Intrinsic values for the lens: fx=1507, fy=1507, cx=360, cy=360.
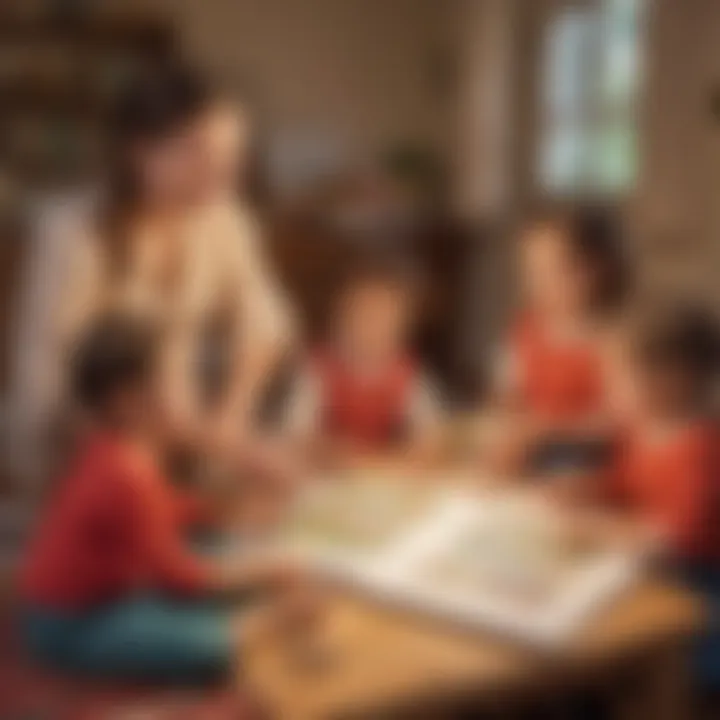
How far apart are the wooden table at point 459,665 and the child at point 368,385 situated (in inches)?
4.8

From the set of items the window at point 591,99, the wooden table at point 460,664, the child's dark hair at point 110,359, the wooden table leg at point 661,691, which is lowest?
the wooden table leg at point 661,691

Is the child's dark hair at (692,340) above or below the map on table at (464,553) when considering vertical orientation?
above

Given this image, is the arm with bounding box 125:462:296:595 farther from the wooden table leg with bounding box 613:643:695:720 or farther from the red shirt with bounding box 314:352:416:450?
the wooden table leg with bounding box 613:643:695:720

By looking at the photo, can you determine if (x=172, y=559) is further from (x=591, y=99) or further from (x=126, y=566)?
(x=591, y=99)

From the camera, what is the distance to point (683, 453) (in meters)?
1.10

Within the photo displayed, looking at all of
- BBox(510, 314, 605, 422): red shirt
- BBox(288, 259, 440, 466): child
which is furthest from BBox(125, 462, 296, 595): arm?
BBox(510, 314, 605, 422): red shirt

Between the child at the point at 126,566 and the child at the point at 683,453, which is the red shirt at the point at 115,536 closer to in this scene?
the child at the point at 126,566

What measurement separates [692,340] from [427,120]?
10.0 inches

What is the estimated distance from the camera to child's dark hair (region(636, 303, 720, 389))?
109 centimetres

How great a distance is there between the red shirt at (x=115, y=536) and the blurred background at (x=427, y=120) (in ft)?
0.36

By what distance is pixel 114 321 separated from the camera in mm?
1108

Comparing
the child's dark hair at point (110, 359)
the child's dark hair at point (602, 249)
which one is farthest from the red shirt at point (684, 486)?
the child's dark hair at point (110, 359)

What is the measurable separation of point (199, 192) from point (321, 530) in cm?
27

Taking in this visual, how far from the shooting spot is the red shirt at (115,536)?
111 cm
